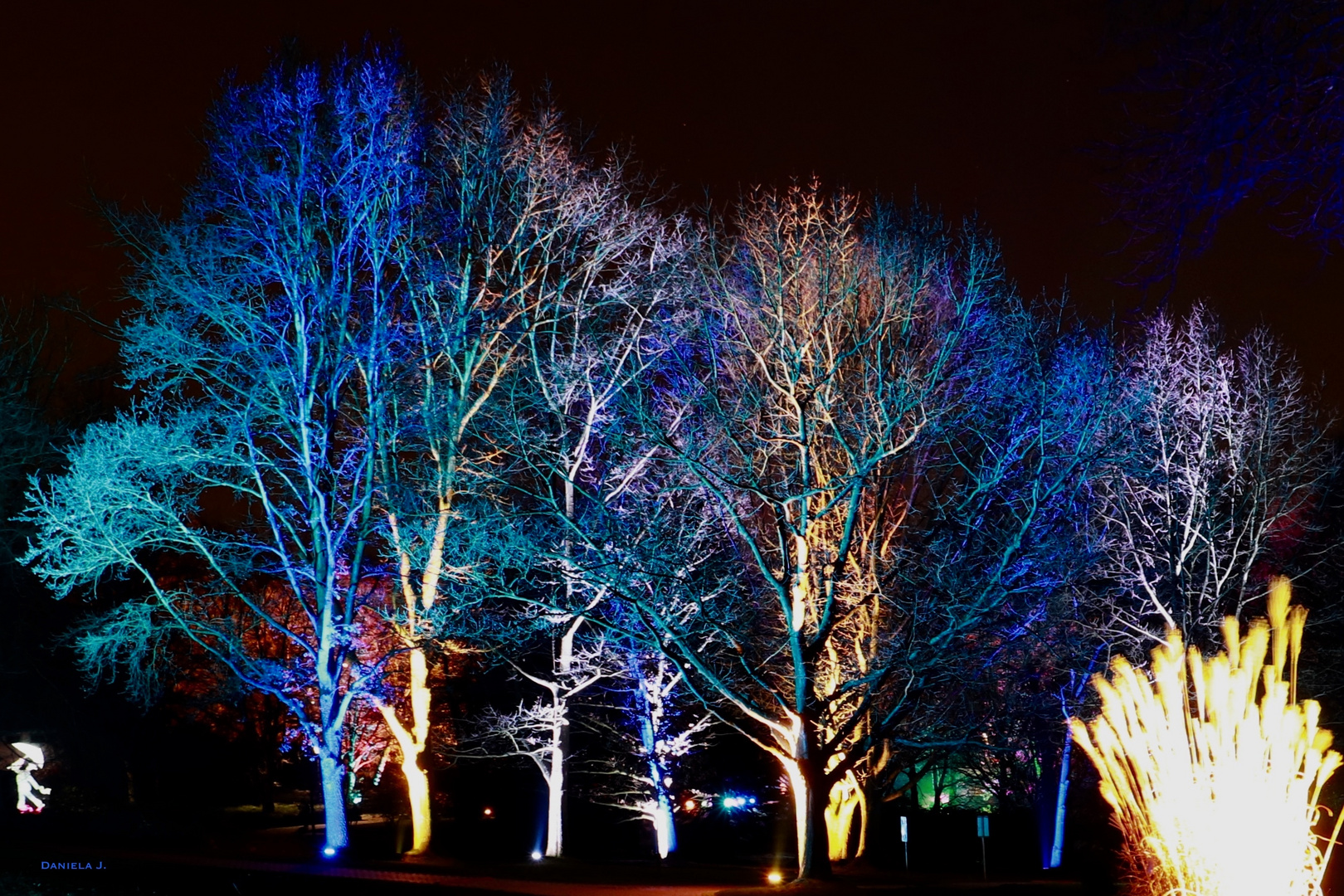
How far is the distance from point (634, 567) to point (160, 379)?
30.5 feet

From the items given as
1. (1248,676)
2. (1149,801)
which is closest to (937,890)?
(1149,801)

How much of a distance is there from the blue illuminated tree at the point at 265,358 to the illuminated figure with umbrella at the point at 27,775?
9.33m

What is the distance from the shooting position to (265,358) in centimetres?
2064

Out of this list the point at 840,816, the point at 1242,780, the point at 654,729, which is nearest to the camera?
the point at 1242,780

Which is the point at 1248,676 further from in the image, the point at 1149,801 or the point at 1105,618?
the point at 1105,618

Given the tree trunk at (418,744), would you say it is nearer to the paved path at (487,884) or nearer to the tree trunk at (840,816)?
the paved path at (487,884)

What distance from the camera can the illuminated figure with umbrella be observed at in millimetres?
28719

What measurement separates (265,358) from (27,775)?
14797 mm

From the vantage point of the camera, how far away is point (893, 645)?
59.5 feet

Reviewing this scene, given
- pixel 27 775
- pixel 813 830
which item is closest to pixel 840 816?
pixel 813 830

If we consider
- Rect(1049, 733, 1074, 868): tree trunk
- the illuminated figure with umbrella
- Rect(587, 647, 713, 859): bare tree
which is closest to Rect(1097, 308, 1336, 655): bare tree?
Rect(1049, 733, 1074, 868): tree trunk

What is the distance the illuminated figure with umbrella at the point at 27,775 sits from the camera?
28.7 meters

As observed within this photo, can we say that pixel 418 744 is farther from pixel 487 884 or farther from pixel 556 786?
pixel 487 884

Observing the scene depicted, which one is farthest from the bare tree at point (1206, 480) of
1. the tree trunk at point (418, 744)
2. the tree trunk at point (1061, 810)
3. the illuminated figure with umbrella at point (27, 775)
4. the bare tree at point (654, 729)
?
the illuminated figure with umbrella at point (27, 775)
